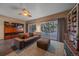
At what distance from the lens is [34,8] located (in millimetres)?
1694

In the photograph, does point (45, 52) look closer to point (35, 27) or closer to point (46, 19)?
point (35, 27)

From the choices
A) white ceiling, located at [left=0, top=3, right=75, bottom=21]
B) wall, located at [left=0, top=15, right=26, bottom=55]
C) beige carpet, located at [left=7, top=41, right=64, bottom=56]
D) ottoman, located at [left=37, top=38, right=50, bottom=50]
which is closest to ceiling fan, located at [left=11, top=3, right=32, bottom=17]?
white ceiling, located at [left=0, top=3, right=75, bottom=21]

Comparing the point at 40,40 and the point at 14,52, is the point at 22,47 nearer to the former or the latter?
the point at 14,52

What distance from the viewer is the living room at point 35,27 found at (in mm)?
1612

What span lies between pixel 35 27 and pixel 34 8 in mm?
529

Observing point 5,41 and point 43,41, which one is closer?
point 5,41

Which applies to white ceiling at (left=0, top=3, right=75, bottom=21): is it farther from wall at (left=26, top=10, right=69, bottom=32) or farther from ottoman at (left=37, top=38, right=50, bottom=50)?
ottoman at (left=37, top=38, right=50, bottom=50)

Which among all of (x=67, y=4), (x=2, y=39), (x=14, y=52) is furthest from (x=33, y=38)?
(x=67, y=4)

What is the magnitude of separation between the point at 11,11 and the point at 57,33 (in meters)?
1.38

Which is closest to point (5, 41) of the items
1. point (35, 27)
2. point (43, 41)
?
point (35, 27)

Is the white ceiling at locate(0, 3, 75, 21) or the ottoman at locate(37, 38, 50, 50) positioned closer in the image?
the white ceiling at locate(0, 3, 75, 21)

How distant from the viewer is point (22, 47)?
70.0 inches

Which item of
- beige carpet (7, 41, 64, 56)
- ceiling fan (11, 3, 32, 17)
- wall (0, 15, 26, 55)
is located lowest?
beige carpet (7, 41, 64, 56)

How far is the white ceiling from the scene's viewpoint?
5.20ft
